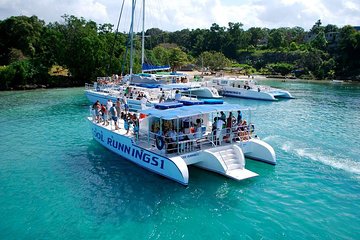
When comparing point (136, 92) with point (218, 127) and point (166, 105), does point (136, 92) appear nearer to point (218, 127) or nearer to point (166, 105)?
point (166, 105)

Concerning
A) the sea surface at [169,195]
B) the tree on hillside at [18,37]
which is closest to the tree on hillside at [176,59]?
the tree on hillside at [18,37]

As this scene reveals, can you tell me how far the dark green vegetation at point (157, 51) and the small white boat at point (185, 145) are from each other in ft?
103

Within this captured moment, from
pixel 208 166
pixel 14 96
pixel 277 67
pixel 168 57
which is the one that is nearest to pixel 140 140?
pixel 208 166

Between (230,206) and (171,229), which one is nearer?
(171,229)

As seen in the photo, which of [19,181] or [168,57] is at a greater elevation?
[168,57]

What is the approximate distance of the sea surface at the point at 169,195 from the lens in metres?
13.5

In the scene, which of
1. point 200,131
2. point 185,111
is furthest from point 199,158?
point 185,111

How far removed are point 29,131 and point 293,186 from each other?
23.0 metres

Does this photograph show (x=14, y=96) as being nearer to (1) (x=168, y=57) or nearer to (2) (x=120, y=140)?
(2) (x=120, y=140)

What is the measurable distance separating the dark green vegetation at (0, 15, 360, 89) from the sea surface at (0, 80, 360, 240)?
3045 cm

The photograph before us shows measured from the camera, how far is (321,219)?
46.8 feet

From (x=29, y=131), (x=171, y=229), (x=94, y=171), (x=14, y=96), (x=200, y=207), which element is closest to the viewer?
(x=171, y=229)

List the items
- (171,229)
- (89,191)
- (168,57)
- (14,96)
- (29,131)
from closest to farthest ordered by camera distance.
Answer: (171,229) < (89,191) < (29,131) < (14,96) < (168,57)

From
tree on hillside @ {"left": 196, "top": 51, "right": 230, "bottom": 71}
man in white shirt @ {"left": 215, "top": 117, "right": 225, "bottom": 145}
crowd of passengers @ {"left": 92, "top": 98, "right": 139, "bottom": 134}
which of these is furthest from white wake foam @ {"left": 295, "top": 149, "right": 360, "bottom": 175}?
tree on hillside @ {"left": 196, "top": 51, "right": 230, "bottom": 71}
